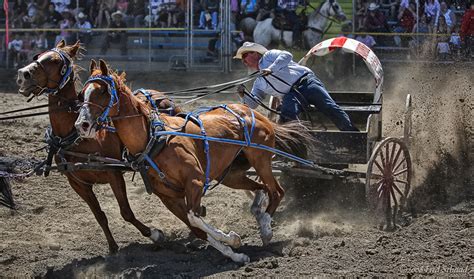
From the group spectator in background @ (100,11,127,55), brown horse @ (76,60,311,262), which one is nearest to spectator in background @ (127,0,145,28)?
spectator in background @ (100,11,127,55)

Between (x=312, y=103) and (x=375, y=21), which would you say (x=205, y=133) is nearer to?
(x=312, y=103)

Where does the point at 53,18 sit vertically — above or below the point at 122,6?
below

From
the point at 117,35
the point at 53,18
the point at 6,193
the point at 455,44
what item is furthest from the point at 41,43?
the point at 6,193

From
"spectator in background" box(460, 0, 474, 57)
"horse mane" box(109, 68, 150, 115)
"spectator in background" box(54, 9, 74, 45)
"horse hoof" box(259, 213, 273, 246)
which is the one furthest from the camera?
"spectator in background" box(54, 9, 74, 45)

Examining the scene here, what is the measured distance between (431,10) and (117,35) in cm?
653

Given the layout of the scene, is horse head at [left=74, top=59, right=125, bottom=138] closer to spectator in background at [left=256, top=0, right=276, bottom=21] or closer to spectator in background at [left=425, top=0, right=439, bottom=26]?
spectator in background at [left=425, top=0, right=439, bottom=26]

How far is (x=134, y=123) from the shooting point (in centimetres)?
663

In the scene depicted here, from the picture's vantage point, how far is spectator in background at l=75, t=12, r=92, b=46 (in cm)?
1740

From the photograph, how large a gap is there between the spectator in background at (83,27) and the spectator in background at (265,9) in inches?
142

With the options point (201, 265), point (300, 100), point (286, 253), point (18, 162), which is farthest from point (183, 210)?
point (300, 100)

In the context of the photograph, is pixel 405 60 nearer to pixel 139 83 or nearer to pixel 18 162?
pixel 139 83

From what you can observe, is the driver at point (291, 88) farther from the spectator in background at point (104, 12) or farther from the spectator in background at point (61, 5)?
the spectator in background at point (61, 5)

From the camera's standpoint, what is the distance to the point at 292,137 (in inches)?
321

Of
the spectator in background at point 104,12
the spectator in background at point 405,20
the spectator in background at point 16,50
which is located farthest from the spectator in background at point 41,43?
the spectator in background at point 405,20
